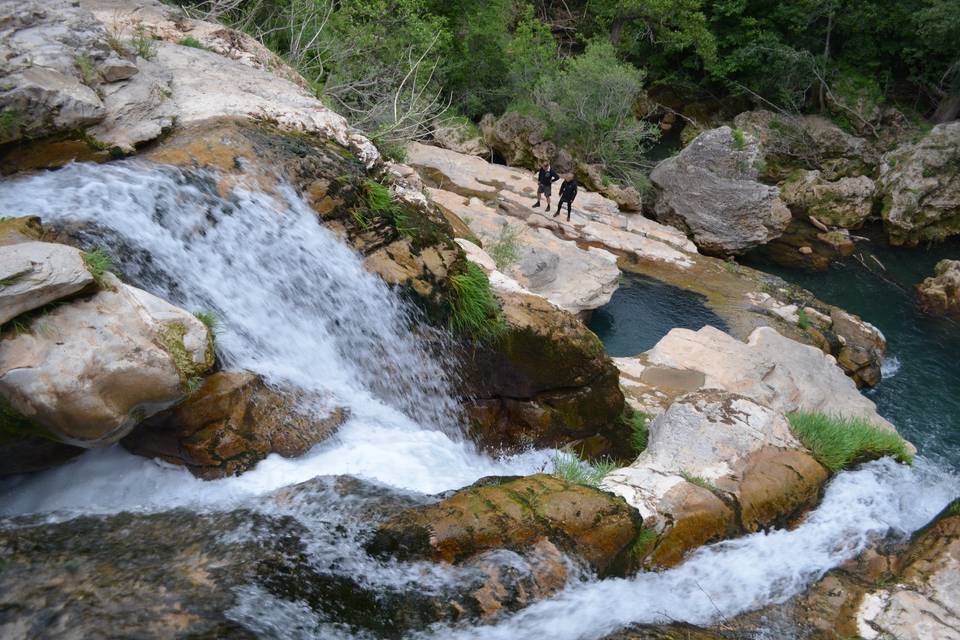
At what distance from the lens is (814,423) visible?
6.91 meters

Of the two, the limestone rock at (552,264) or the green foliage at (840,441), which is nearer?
the green foliage at (840,441)

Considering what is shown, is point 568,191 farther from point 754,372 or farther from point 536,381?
point 536,381

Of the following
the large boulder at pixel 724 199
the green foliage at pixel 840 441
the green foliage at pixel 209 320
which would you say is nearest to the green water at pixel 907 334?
the large boulder at pixel 724 199

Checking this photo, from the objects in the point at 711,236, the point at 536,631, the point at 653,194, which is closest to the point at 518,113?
the point at 653,194

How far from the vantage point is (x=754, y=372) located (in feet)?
35.1

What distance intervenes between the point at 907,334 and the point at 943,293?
234 cm

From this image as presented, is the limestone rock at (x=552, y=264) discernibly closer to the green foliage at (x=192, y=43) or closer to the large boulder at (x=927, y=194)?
the green foliage at (x=192, y=43)

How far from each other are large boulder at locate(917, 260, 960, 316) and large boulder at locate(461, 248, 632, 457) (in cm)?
1367

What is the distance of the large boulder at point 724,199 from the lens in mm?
17750

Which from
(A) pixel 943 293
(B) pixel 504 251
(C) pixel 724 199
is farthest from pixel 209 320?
(A) pixel 943 293

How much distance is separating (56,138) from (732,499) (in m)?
6.70

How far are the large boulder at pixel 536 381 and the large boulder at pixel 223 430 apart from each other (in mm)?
2196

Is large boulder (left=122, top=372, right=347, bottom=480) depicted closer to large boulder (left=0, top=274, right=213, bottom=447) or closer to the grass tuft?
large boulder (left=0, top=274, right=213, bottom=447)

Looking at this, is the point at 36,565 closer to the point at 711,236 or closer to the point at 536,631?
the point at 536,631
